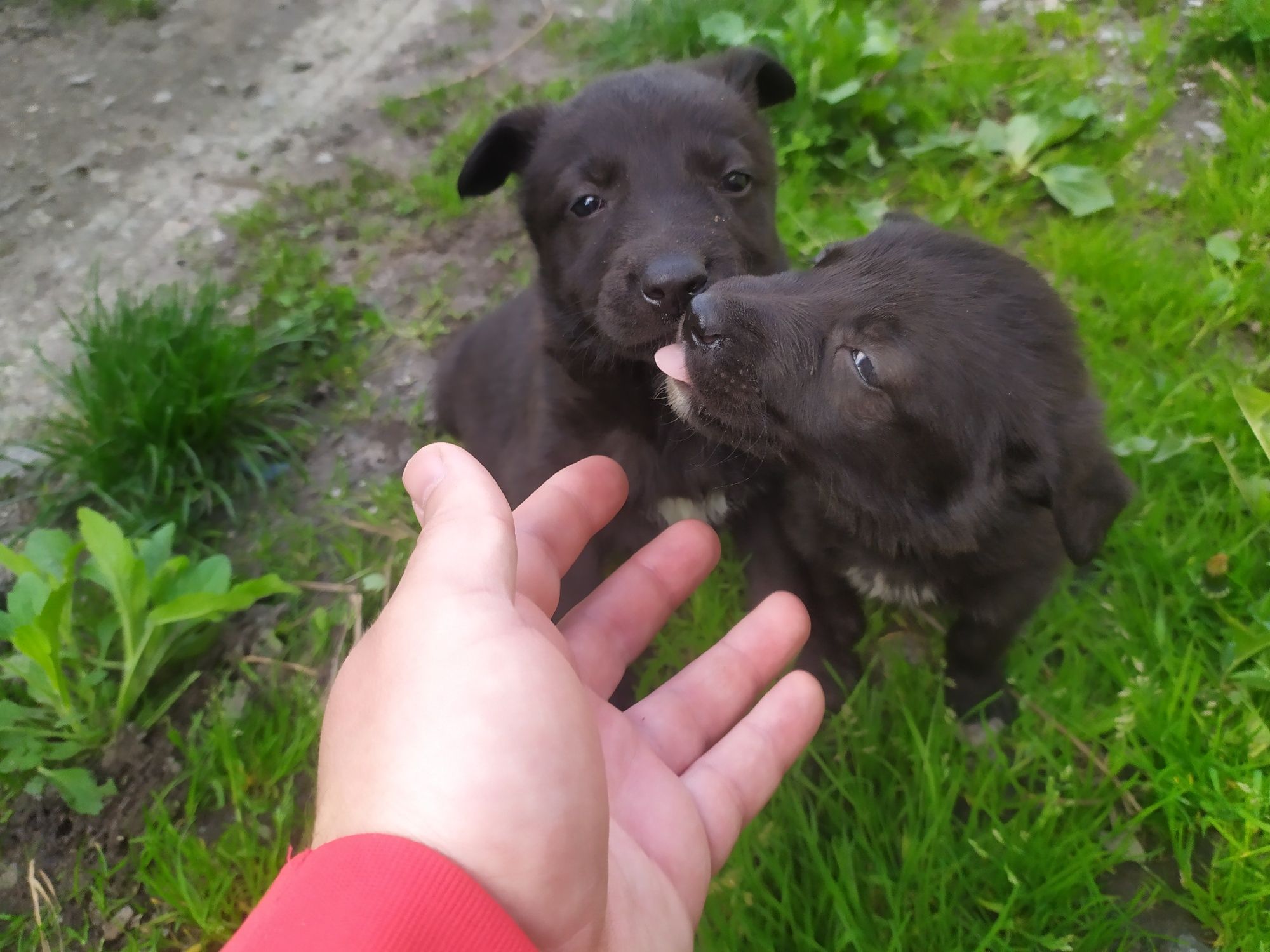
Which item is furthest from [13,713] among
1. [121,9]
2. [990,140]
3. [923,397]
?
[121,9]

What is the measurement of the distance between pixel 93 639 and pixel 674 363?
5.68 feet

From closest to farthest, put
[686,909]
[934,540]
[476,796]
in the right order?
[476,796], [686,909], [934,540]

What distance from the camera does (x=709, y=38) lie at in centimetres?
370

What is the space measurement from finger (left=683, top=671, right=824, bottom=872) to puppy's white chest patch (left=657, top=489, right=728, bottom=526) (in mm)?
558

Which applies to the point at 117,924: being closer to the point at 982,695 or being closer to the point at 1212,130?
the point at 982,695

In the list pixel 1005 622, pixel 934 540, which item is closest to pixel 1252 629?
pixel 1005 622

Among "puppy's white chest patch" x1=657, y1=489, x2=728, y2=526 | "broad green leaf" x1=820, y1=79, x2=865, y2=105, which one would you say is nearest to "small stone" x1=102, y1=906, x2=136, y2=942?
"puppy's white chest patch" x1=657, y1=489, x2=728, y2=526

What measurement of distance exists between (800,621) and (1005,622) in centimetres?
47

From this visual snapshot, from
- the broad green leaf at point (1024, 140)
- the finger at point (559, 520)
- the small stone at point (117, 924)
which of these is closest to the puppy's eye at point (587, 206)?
the finger at point (559, 520)

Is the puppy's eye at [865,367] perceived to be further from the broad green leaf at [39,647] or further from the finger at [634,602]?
the broad green leaf at [39,647]

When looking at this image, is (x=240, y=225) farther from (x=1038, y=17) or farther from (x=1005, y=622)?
(x=1038, y=17)

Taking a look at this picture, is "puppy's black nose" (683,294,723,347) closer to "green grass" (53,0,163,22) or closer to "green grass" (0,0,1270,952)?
"green grass" (0,0,1270,952)

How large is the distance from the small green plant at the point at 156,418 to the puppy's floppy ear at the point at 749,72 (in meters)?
1.75

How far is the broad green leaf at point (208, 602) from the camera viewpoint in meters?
1.96
